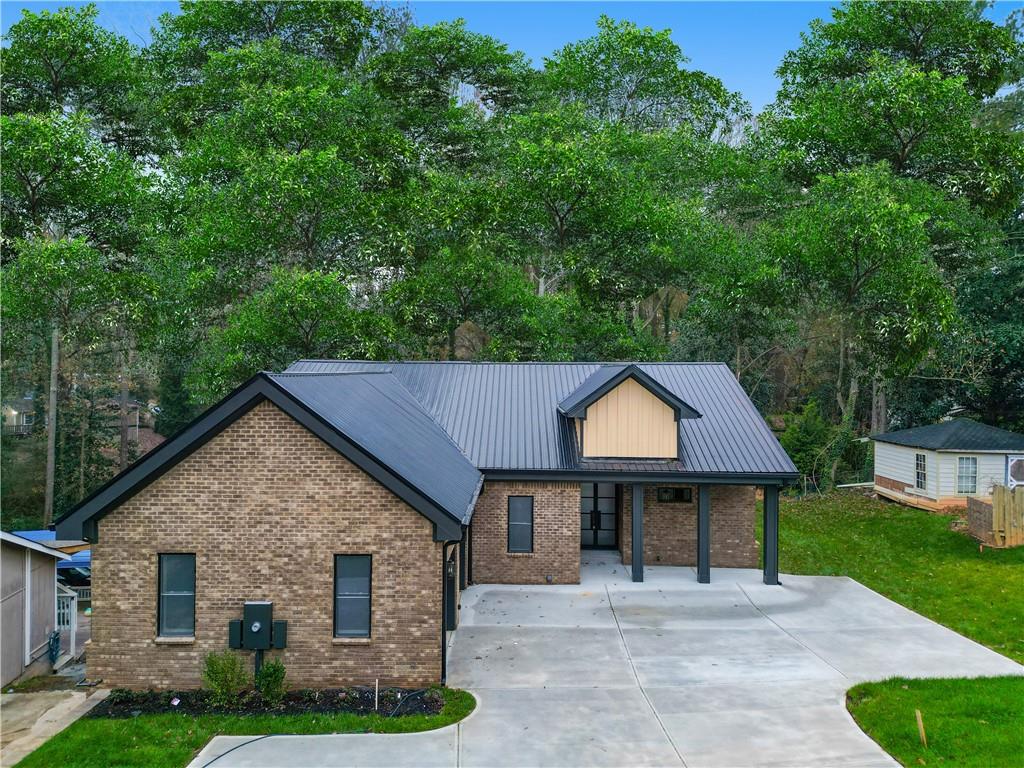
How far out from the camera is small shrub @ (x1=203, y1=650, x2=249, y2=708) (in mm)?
12578

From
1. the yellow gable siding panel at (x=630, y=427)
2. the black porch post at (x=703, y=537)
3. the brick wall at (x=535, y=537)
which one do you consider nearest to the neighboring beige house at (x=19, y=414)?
the brick wall at (x=535, y=537)

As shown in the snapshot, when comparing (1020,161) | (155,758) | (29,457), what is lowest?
(155,758)

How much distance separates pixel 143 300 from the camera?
112ft

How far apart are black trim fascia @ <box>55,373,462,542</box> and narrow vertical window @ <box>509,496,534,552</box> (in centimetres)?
761

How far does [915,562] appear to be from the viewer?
76.3 ft

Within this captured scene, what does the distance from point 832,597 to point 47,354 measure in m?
36.1

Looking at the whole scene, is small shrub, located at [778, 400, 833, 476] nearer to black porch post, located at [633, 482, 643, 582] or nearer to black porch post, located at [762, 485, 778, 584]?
black porch post, located at [762, 485, 778, 584]

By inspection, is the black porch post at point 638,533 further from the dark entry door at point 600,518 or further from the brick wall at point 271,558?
the brick wall at point 271,558

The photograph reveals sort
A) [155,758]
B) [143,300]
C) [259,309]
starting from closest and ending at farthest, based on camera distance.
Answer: [155,758] → [259,309] → [143,300]

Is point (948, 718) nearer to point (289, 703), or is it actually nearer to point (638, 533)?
point (638, 533)

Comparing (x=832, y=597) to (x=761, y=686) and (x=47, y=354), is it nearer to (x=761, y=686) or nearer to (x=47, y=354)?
(x=761, y=686)

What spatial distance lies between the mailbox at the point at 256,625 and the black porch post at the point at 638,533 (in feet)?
33.5

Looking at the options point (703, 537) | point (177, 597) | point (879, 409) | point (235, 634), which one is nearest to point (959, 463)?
point (879, 409)

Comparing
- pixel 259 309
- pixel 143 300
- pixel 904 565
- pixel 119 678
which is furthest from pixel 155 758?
pixel 143 300
